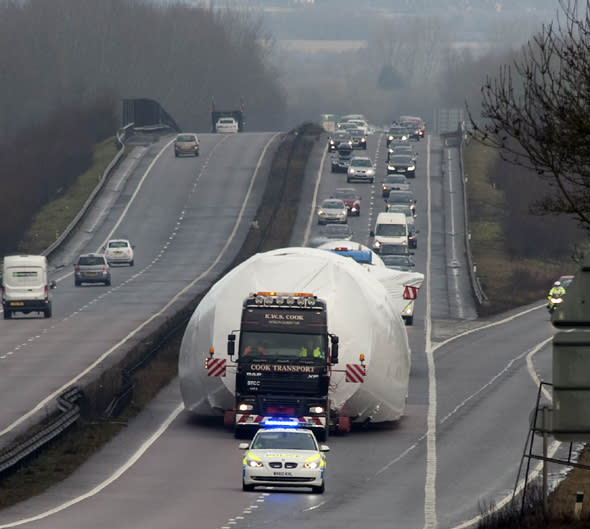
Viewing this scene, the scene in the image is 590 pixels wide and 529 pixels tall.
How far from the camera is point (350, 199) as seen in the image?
354 ft

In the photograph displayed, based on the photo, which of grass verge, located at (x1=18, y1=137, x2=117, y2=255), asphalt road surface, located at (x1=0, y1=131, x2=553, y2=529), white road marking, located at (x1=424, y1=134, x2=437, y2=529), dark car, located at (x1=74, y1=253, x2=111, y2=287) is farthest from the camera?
grass verge, located at (x1=18, y1=137, x2=117, y2=255)

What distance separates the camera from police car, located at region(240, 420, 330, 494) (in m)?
31.0

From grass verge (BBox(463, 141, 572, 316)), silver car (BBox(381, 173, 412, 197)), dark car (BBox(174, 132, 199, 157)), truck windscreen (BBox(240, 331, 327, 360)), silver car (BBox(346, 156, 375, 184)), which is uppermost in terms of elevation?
dark car (BBox(174, 132, 199, 157))

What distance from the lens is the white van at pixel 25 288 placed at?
66.7 meters

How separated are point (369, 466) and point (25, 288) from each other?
34233 millimetres

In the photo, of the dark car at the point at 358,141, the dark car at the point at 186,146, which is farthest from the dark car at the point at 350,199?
the dark car at the point at 358,141

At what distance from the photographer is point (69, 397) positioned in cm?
4138

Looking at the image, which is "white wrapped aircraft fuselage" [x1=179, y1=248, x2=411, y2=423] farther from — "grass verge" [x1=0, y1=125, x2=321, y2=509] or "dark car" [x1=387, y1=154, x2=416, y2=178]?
"dark car" [x1=387, y1=154, x2=416, y2=178]

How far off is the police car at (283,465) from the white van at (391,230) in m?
56.5

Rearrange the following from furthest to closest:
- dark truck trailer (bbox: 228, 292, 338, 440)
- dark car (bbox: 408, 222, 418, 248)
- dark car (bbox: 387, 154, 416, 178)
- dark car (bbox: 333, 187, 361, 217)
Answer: dark car (bbox: 387, 154, 416, 178)
dark car (bbox: 333, 187, 361, 217)
dark car (bbox: 408, 222, 418, 248)
dark truck trailer (bbox: 228, 292, 338, 440)

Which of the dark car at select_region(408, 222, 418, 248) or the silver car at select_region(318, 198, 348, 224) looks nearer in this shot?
the dark car at select_region(408, 222, 418, 248)

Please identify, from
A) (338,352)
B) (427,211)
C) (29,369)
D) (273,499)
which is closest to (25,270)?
(29,369)

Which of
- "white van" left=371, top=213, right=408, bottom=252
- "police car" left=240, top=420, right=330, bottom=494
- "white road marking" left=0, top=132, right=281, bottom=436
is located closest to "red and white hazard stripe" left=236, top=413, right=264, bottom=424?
"police car" left=240, top=420, right=330, bottom=494

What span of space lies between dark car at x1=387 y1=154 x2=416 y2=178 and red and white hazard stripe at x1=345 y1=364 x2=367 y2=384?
275ft
